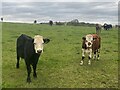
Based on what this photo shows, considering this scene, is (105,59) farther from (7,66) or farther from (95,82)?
(7,66)

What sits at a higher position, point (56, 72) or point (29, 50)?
point (29, 50)

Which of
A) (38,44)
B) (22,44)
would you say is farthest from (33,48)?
(22,44)

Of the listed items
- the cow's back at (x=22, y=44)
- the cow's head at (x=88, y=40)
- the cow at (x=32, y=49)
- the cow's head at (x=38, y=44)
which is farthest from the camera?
the cow's head at (x=88, y=40)

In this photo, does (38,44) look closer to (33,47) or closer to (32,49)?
(33,47)

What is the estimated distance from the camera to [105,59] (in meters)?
15.8

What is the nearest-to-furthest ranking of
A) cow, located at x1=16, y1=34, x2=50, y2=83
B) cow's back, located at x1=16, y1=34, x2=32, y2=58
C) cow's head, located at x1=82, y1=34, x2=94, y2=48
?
cow, located at x1=16, y1=34, x2=50, y2=83 → cow's back, located at x1=16, y1=34, x2=32, y2=58 → cow's head, located at x1=82, y1=34, x2=94, y2=48

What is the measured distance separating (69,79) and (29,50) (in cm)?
221

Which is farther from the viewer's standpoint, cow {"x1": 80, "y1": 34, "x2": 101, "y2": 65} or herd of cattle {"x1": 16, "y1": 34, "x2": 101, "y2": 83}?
cow {"x1": 80, "y1": 34, "x2": 101, "y2": 65}

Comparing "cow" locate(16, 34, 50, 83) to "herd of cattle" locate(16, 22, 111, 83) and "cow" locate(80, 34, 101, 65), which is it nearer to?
"herd of cattle" locate(16, 22, 111, 83)

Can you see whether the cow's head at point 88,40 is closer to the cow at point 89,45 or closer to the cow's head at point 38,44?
the cow at point 89,45

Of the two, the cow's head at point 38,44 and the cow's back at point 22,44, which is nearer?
the cow's head at point 38,44

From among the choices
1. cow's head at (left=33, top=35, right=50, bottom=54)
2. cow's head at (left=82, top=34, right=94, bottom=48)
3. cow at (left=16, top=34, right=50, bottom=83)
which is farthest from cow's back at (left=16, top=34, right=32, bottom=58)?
cow's head at (left=82, top=34, right=94, bottom=48)

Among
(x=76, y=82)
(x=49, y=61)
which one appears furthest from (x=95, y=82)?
(x=49, y=61)

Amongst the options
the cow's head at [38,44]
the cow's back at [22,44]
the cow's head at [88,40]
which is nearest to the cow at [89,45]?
the cow's head at [88,40]
